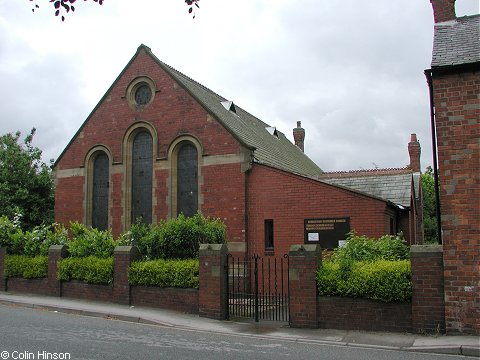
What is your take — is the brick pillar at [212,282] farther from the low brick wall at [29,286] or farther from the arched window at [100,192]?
the arched window at [100,192]

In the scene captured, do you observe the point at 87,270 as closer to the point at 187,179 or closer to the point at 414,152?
the point at 187,179

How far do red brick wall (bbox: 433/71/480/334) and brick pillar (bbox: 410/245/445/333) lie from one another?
18 centimetres

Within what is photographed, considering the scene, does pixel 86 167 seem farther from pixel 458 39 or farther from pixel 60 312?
pixel 458 39

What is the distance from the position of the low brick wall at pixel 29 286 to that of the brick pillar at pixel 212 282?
7.03 meters

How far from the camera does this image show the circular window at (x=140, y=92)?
22.5m

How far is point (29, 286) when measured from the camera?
18.3 m

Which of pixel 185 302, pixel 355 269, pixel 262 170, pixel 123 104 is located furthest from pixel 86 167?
pixel 355 269

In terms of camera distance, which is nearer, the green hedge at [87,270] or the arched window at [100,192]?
the green hedge at [87,270]

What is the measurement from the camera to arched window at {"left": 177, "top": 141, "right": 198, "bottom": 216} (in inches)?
822

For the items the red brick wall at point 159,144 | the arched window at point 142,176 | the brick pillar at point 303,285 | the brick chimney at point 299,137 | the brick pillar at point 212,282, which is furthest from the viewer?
the brick chimney at point 299,137

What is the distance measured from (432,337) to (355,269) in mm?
2207

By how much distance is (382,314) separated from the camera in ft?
36.2

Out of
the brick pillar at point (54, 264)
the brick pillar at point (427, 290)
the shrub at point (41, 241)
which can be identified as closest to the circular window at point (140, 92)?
the shrub at point (41, 241)

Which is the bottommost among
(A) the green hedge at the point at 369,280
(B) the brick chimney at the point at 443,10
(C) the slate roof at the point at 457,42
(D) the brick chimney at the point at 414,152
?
(A) the green hedge at the point at 369,280
